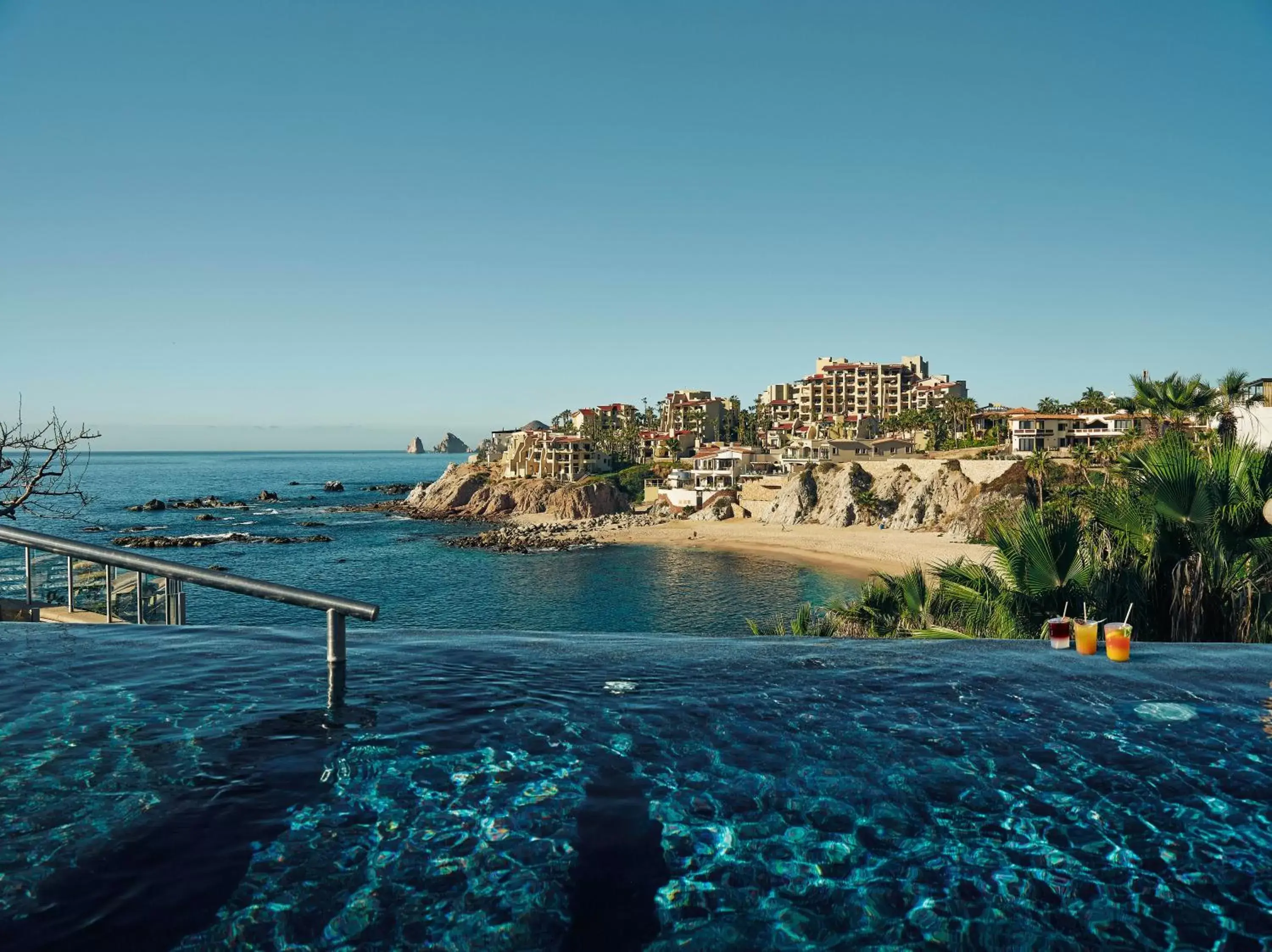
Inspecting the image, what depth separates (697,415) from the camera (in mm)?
146750

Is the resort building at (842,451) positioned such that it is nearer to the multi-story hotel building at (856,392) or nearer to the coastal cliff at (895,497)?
the coastal cliff at (895,497)

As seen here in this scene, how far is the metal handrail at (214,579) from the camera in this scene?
266 inches

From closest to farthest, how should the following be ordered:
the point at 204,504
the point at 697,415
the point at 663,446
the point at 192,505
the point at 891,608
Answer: the point at 891,608 < the point at 192,505 < the point at 204,504 < the point at 663,446 < the point at 697,415

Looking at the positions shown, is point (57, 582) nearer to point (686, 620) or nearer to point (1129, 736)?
point (1129, 736)

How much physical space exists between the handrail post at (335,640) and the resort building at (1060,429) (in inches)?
3556

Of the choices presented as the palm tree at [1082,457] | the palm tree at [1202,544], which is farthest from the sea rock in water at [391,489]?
the palm tree at [1202,544]

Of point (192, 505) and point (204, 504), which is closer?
point (192, 505)

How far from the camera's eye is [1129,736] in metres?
7.16

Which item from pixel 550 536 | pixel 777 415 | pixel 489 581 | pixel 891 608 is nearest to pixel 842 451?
pixel 550 536

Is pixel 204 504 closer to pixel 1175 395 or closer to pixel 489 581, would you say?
pixel 489 581

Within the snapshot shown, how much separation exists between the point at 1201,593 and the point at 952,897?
8.82m

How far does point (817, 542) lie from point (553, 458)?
182 feet

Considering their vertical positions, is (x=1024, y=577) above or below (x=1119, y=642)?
above

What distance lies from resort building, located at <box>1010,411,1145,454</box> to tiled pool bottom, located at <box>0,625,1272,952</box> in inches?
3433
